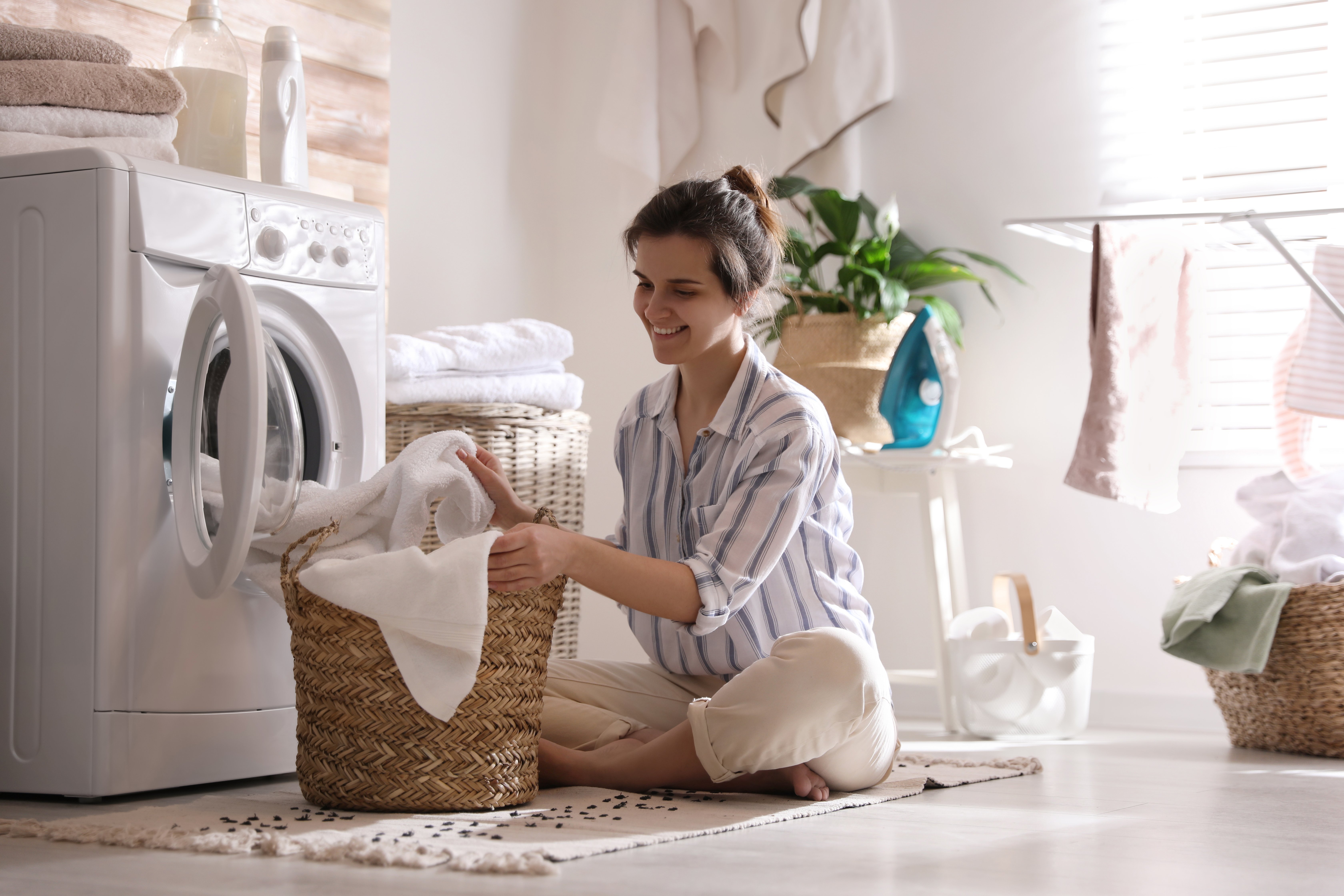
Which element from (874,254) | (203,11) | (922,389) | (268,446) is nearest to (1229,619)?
(922,389)

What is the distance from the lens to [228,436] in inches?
56.9

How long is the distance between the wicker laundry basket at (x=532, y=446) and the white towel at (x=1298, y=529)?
1150 millimetres

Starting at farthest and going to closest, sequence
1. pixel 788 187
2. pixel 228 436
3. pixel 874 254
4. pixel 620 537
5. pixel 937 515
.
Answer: pixel 788 187 → pixel 874 254 → pixel 937 515 → pixel 620 537 → pixel 228 436

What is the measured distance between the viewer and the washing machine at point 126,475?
4.84 ft

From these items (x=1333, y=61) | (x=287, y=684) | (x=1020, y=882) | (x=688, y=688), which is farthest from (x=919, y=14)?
(x=1020, y=882)

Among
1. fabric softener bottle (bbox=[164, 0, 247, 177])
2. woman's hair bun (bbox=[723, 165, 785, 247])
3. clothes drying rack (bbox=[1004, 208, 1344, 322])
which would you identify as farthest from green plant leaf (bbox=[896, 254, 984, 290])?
fabric softener bottle (bbox=[164, 0, 247, 177])

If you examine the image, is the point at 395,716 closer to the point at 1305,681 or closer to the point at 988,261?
the point at 1305,681

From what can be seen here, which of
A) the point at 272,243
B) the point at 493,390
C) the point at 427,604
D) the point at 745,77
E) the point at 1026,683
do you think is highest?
the point at 745,77

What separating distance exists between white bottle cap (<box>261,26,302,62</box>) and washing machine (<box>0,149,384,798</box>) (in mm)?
325

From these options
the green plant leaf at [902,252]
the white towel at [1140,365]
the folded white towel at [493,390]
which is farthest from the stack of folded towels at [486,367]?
the white towel at [1140,365]

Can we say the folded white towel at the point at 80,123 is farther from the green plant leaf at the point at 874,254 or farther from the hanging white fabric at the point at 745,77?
the hanging white fabric at the point at 745,77

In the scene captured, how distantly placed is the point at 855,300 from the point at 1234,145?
30.4 inches

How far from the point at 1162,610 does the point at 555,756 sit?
1431mm

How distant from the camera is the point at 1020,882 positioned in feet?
3.64
